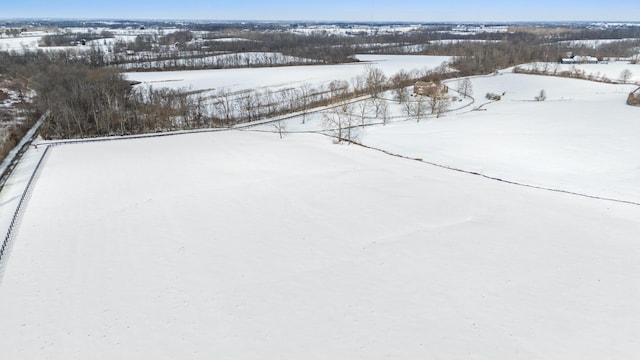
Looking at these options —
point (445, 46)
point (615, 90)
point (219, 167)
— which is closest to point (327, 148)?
point (219, 167)

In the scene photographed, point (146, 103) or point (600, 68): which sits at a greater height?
point (600, 68)

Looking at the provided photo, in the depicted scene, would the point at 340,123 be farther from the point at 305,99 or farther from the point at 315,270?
the point at 315,270

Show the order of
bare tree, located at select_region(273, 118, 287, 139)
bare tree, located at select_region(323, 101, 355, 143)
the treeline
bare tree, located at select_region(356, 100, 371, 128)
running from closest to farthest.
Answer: bare tree, located at select_region(323, 101, 355, 143), the treeline, bare tree, located at select_region(273, 118, 287, 139), bare tree, located at select_region(356, 100, 371, 128)

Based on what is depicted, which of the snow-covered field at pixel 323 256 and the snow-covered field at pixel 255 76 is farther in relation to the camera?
the snow-covered field at pixel 255 76

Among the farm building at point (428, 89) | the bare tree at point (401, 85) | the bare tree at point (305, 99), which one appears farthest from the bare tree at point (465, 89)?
the bare tree at point (305, 99)

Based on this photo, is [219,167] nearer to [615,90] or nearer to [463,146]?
[463,146]

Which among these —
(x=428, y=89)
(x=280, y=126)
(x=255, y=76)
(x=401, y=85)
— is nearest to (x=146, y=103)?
(x=280, y=126)

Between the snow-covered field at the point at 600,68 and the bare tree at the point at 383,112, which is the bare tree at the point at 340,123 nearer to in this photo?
the bare tree at the point at 383,112

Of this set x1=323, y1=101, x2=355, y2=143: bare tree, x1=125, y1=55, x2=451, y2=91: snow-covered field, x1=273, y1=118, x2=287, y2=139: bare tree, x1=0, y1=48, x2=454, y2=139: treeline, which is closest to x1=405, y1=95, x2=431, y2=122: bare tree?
x1=0, y1=48, x2=454, y2=139: treeline

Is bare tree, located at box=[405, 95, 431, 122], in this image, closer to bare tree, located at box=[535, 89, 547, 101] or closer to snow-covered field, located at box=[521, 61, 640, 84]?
bare tree, located at box=[535, 89, 547, 101]
